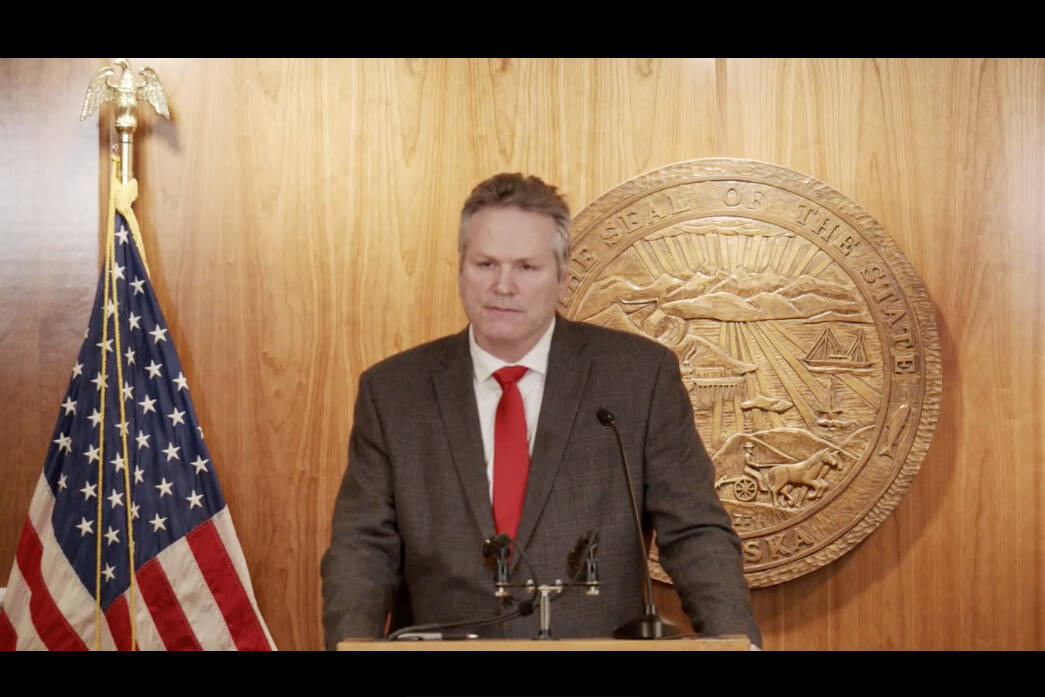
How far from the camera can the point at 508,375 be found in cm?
274

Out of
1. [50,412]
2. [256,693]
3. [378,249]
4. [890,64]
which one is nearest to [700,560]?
[256,693]

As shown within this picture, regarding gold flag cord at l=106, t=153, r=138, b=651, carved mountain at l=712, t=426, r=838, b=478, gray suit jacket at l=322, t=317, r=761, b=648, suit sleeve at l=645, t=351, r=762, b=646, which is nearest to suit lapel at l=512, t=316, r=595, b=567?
gray suit jacket at l=322, t=317, r=761, b=648

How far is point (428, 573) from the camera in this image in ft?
8.64

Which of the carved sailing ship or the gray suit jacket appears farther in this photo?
the carved sailing ship

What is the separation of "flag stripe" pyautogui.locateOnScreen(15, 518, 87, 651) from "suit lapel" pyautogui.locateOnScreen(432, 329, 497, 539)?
1.62 meters

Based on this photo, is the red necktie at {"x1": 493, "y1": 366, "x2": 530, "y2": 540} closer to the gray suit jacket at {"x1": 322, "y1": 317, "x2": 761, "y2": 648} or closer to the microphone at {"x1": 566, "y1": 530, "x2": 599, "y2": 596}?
the gray suit jacket at {"x1": 322, "y1": 317, "x2": 761, "y2": 648}

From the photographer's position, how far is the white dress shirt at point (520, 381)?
108 inches

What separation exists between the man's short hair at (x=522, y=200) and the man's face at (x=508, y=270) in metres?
0.01

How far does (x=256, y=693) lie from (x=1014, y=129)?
324 centimetres

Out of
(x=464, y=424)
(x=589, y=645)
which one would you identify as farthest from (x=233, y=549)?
(x=589, y=645)

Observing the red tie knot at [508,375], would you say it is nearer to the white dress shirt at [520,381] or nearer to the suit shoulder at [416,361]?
the white dress shirt at [520,381]

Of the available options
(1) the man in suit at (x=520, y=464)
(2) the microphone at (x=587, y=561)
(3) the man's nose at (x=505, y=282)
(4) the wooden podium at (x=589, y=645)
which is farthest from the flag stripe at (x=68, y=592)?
(4) the wooden podium at (x=589, y=645)

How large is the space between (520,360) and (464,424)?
19cm

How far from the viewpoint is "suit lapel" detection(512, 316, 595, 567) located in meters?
2.61
